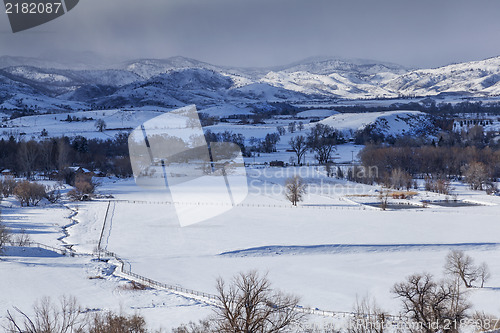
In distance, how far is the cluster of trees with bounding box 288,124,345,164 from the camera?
62.8 metres

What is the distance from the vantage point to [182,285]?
19.1m

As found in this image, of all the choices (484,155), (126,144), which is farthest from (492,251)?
(126,144)

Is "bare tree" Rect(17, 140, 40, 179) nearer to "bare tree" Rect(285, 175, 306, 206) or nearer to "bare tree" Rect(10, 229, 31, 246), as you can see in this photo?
"bare tree" Rect(10, 229, 31, 246)

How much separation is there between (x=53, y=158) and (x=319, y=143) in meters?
34.5

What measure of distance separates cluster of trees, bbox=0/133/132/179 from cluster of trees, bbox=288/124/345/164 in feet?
72.9

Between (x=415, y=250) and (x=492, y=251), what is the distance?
130 inches

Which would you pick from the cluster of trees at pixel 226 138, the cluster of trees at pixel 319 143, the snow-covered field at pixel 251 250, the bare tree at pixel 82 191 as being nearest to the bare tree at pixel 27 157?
the bare tree at pixel 82 191

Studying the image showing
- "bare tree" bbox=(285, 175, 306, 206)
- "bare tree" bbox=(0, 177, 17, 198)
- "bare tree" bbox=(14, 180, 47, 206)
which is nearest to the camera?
"bare tree" bbox=(285, 175, 306, 206)

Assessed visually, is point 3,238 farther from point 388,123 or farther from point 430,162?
point 388,123

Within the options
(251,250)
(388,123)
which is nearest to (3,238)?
(251,250)

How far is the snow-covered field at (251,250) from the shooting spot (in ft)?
57.7

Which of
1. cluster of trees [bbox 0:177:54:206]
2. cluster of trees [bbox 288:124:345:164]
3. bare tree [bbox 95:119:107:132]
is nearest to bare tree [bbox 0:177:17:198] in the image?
cluster of trees [bbox 0:177:54:206]

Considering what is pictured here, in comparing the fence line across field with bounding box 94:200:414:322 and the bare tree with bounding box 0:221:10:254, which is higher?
the bare tree with bounding box 0:221:10:254

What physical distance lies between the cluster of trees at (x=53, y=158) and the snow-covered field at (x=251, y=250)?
66.5 feet
